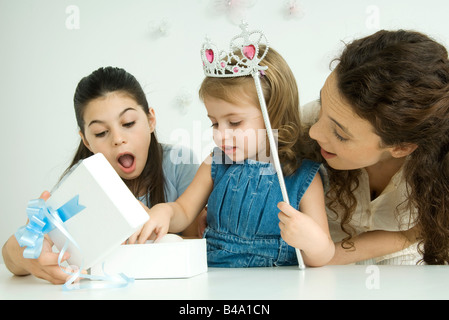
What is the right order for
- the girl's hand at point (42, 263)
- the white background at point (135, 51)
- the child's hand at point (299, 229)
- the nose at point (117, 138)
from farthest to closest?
the white background at point (135, 51) → the nose at point (117, 138) → the child's hand at point (299, 229) → the girl's hand at point (42, 263)

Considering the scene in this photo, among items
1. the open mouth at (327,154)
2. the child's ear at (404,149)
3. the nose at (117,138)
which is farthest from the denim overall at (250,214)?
the nose at (117,138)

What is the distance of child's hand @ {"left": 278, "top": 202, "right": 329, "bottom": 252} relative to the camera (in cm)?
93

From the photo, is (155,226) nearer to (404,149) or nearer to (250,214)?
(250,214)

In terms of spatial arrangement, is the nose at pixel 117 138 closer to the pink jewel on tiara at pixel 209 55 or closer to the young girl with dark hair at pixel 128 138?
the young girl with dark hair at pixel 128 138

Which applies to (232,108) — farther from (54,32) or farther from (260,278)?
(54,32)

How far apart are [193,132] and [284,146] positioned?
2.51 feet

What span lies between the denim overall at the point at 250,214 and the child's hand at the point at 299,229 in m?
0.12

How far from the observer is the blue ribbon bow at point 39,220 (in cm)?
80

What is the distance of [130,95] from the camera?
1449mm

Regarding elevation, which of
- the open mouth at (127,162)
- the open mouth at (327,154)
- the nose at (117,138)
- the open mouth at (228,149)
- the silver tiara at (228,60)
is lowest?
the open mouth at (127,162)

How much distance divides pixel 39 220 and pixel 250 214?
443 millimetres

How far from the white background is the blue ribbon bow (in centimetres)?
90

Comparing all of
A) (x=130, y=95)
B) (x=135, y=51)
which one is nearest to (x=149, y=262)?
(x=130, y=95)
